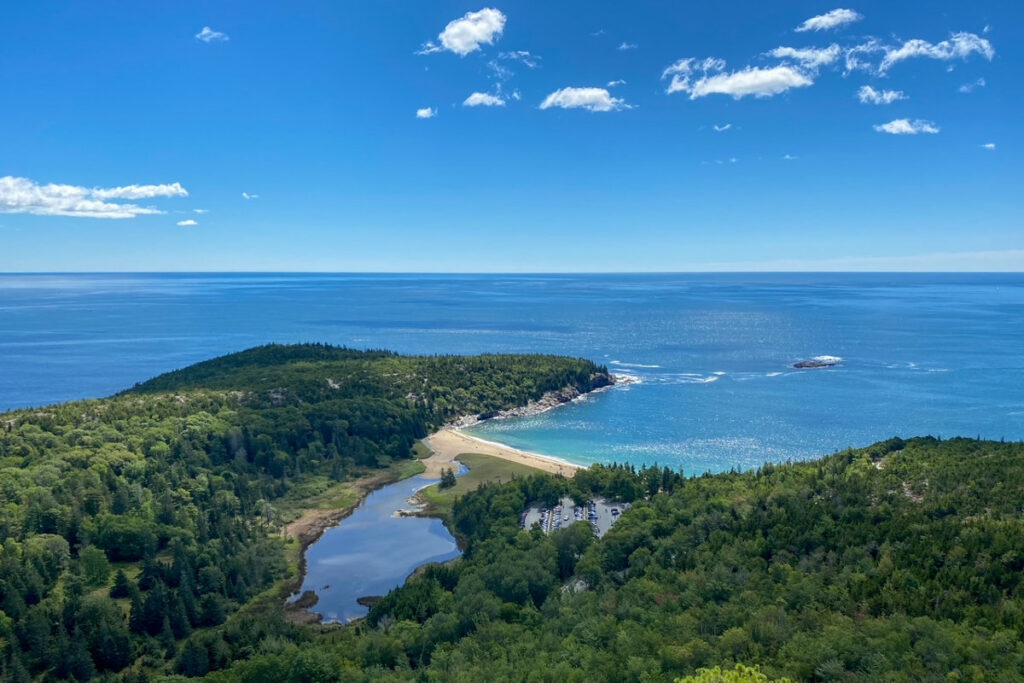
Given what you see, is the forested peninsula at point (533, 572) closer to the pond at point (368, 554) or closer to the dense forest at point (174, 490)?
the dense forest at point (174, 490)

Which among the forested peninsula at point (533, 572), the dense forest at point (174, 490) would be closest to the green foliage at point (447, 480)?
the forested peninsula at point (533, 572)

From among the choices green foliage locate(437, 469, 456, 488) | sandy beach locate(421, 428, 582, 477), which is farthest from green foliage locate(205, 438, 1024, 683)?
sandy beach locate(421, 428, 582, 477)

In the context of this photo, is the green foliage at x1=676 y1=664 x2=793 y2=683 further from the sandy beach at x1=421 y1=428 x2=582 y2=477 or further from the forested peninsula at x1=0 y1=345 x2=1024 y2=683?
the sandy beach at x1=421 y1=428 x2=582 y2=477

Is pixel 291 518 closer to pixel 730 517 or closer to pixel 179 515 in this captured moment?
pixel 179 515

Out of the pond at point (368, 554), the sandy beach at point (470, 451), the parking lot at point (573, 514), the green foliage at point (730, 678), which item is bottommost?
the pond at point (368, 554)

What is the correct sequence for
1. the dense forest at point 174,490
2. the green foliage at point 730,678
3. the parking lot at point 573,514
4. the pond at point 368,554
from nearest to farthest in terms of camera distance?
the green foliage at point 730,678 < the dense forest at point 174,490 < the pond at point 368,554 < the parking lot at point 573,514

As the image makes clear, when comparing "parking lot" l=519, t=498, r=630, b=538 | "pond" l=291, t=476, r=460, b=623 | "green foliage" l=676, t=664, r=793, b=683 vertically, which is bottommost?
"pond" l=291, t=476, r=460, b=623

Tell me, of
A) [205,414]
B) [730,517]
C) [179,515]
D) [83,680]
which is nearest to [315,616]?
[83,680]
